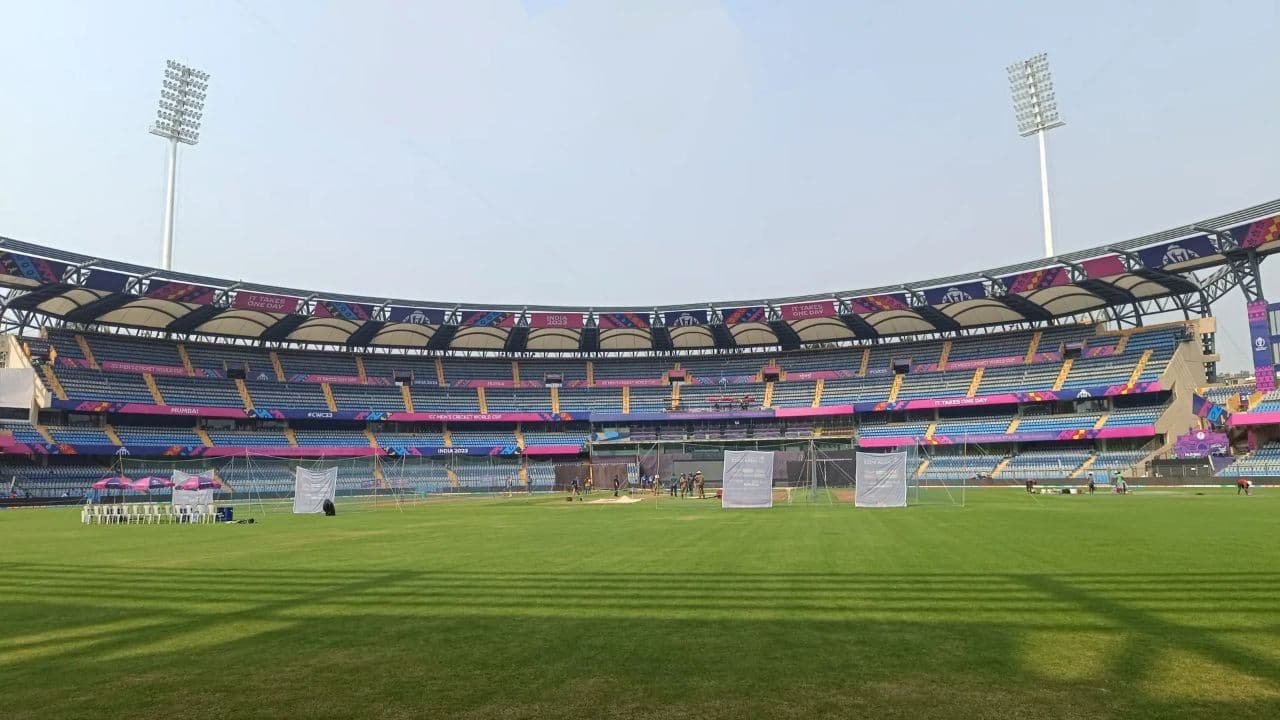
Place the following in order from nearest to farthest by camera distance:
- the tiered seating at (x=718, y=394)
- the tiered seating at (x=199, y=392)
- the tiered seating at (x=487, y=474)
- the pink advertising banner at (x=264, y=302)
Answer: the pink advertising banner at (x=264, y=302) < the tiered seating at (x=199, y=392) < the tiered seating at (x=487, y=474) < the tiered seating at (x=718, y=394)

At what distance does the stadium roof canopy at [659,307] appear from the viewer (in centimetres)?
5159

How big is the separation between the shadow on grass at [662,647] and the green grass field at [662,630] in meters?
0.04

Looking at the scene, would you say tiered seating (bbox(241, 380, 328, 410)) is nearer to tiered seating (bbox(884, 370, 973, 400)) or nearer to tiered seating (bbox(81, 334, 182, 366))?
tiered seating (bbox(81, 334, 182, 366))

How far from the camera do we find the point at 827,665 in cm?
642

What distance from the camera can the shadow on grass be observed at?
18.0 ft

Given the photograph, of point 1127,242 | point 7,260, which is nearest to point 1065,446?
point 1127,242

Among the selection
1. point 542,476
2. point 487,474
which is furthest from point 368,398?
point 542,476

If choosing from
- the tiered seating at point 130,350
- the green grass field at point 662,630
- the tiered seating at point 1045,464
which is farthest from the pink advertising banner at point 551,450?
the green grass field at point 662,630

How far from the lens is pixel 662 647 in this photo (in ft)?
23.7

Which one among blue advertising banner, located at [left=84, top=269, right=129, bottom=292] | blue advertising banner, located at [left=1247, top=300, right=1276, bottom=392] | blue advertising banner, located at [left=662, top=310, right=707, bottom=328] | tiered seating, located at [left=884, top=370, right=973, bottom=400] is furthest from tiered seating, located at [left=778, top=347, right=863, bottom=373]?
blue advertising banner, located at [left=84, top=269, right=129, bottom=292]

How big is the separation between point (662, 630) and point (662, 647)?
81 cm

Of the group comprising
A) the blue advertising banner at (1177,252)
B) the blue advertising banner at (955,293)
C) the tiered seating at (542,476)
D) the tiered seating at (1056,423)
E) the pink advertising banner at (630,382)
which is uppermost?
the blue advertising banner at (1177,252)

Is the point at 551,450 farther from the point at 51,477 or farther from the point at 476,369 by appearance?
the point at 51,477

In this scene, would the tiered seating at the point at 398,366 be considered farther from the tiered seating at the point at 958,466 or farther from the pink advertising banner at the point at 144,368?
the tiered seating at the point at 958,466
